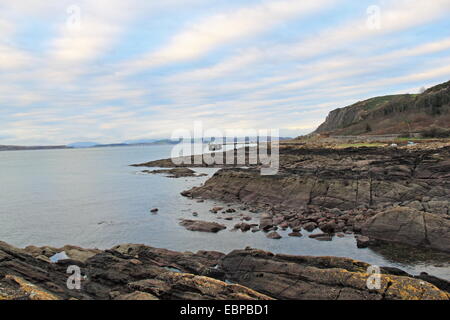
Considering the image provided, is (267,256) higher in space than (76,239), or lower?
higher

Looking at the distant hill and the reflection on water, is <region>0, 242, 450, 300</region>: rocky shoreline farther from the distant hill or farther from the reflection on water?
the distant hill

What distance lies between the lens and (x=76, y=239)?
93.1ft

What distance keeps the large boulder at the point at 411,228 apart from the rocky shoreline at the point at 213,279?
847 cm

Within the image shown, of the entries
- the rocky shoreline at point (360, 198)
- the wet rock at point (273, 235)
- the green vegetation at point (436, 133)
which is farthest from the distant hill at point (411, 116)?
the wet rock at point (273, 235)

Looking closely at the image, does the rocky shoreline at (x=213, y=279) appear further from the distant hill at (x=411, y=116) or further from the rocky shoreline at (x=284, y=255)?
the distant hill at (x=411, y=116)

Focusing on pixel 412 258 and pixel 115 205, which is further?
pixel 115 205

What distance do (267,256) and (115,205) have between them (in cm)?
3173

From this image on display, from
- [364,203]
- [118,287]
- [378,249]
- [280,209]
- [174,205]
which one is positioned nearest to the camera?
[118,287]

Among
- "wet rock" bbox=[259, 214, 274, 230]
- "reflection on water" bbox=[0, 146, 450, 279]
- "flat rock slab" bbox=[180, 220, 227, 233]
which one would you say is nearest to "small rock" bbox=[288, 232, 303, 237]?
"reflection on water" bbox=[0, 146, 450, 279]

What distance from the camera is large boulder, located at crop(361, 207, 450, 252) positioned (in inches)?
832

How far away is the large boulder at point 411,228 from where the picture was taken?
69.3ft

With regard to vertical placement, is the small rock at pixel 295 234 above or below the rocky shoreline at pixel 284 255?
below

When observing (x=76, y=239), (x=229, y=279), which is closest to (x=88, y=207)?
(x=76, y=239)
